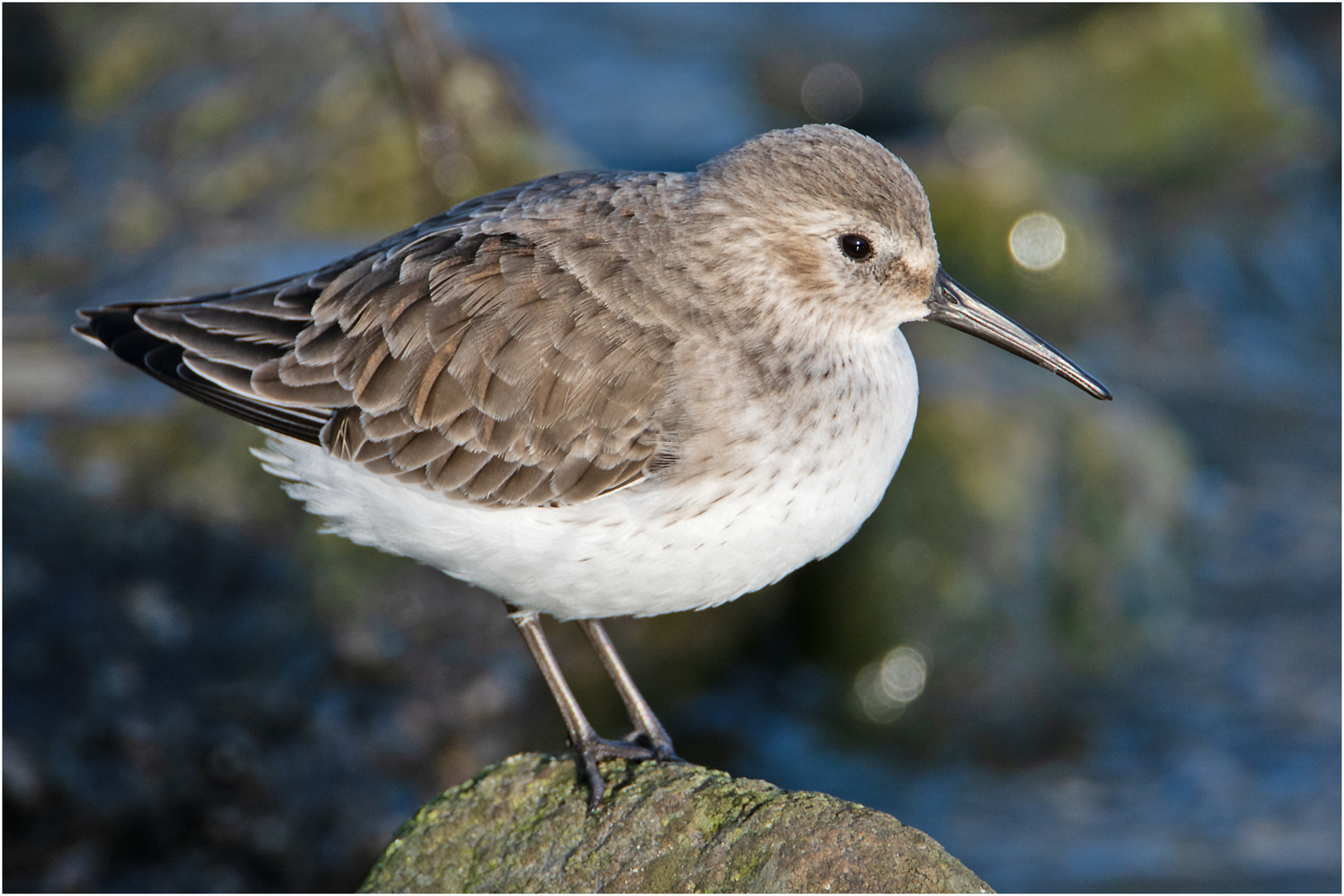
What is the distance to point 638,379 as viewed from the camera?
4391mm

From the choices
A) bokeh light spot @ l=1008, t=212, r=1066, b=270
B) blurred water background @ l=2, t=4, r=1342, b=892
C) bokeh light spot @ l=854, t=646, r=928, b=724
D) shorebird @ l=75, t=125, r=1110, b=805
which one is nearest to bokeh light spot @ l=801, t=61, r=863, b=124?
blurred water background @ l=2, t=4, r=1342, b=892

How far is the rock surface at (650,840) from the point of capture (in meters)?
3.79

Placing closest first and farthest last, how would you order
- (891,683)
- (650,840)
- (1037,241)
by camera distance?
(650,840) → (891,683) → (1037,241)

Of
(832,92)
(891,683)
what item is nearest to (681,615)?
(891,683)

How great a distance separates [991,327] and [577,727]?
2.07 m

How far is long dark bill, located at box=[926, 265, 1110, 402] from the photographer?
4637mm

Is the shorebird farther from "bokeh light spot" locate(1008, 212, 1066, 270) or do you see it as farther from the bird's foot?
"bokeh light spot" locate(1008, 212, 1066, 270)

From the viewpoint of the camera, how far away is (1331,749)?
8.89 metres

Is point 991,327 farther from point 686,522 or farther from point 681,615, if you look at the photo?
point 681,615

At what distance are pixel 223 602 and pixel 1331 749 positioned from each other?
719 centimetres

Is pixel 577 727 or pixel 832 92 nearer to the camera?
pixel 577 727

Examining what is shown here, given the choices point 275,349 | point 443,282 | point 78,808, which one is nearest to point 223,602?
point 78,808

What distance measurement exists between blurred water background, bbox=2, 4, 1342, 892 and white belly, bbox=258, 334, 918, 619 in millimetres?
2712

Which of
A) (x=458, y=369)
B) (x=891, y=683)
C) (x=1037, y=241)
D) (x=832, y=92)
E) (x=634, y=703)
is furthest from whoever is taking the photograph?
(x=832, y=92)
